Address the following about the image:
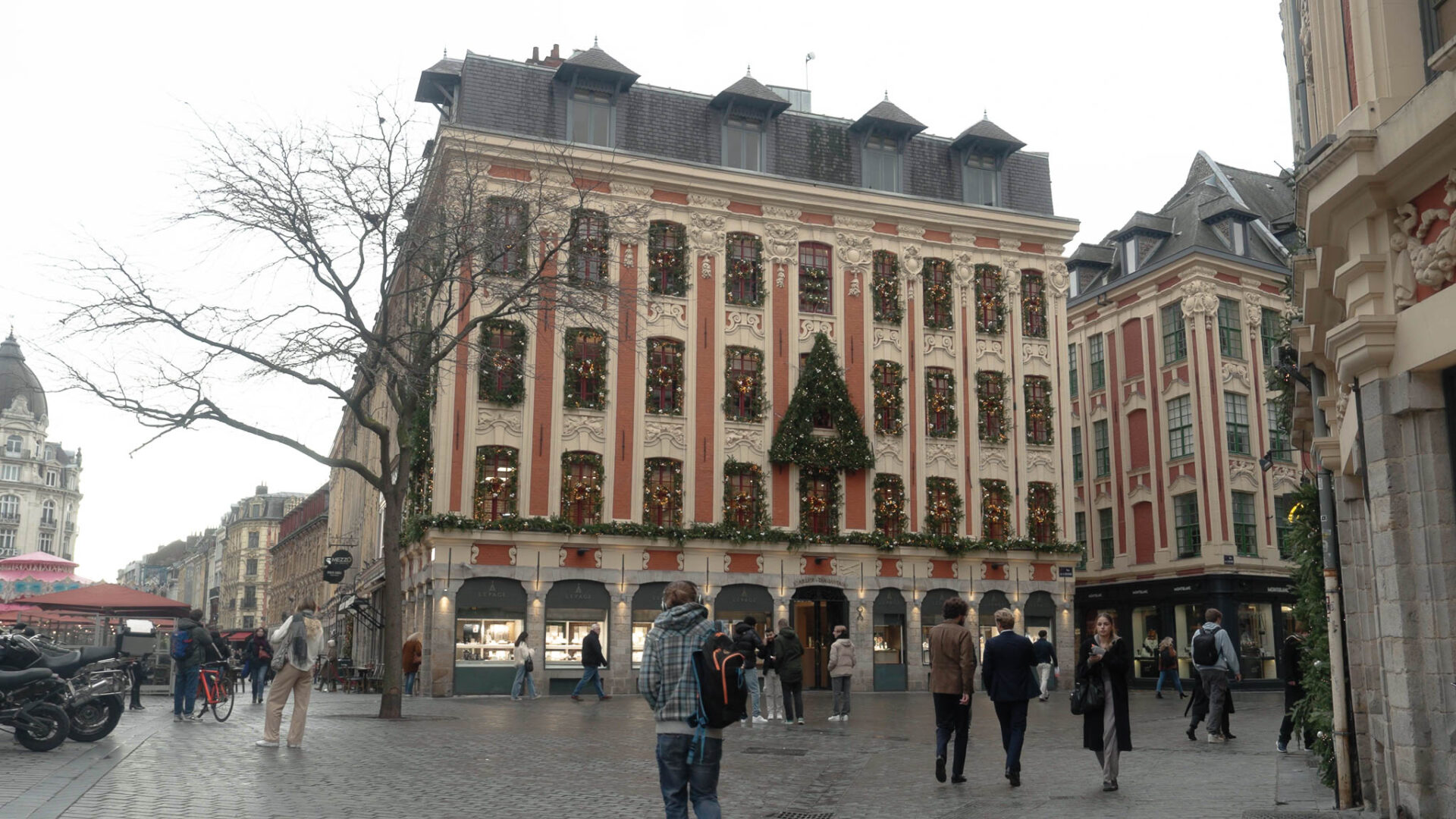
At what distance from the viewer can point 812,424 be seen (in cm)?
3447

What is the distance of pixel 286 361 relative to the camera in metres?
20.6

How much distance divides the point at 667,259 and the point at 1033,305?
11.7 metres

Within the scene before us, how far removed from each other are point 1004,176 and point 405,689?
76.9ft

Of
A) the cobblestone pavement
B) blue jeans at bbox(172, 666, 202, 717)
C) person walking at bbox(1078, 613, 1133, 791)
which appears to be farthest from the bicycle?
person walking at bbox(1078, 613, 1133, 791)

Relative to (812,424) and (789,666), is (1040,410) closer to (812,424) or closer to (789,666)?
(812,424)

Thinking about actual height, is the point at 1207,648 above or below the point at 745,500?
below

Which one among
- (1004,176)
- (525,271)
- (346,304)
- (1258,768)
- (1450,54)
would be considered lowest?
(1258,768)

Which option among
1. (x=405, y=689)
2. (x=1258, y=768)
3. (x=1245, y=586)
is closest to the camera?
(x=1258, y=768)

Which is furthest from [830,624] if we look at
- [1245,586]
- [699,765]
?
[699,765]

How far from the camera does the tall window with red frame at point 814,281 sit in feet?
116

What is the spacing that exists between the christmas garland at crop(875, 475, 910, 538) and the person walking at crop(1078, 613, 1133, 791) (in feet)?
75.5

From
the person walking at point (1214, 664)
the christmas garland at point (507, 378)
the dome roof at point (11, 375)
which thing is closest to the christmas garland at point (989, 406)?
the christmas garland at point (507, 378)

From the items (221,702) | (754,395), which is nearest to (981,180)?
(754,395)

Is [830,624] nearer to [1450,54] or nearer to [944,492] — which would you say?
[944,492]
